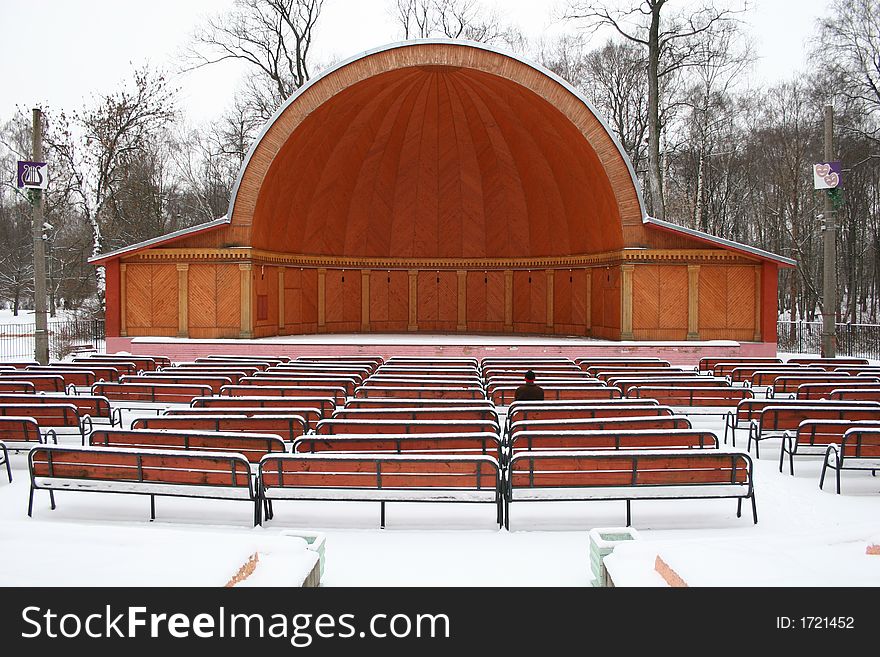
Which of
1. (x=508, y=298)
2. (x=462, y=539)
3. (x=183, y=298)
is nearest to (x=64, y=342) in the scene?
(x=183, y=298)

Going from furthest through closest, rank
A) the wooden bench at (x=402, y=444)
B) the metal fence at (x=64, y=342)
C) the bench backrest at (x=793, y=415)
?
1. the metal fence at (x=64, y=342)
2. the bench backrest at (x=793, y=415)
3. the wooden bench at (x=402, y=444)

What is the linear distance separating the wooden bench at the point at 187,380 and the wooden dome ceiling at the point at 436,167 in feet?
40.6

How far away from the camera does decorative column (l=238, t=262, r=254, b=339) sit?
2509 cm

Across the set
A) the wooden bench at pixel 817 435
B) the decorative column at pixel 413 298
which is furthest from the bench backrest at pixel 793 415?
the decorative column at pixel 413 298

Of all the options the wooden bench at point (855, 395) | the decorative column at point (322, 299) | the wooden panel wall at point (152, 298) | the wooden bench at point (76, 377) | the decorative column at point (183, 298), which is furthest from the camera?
the decorative column at point (322, 299)

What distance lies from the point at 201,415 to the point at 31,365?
9293 millimetres

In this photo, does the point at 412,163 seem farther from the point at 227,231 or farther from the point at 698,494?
the point at 698,494

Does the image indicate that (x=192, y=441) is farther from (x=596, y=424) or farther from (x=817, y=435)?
(x=817, y=435)

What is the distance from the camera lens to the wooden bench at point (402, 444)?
7480mm

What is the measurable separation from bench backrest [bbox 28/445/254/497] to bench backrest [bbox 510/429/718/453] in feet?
9.15

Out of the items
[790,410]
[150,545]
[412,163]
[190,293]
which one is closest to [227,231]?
[190,293]

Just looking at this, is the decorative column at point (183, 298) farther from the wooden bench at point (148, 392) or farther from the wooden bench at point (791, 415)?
the wooden bench at point (791, 415)

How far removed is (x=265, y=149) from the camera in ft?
79.7

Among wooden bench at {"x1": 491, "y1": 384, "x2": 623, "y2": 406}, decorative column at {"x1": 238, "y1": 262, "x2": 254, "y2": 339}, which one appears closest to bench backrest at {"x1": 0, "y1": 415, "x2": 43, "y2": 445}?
wooden bench at {"x1": 491, "y1": 384, "x2": 623, "y2": 406}
